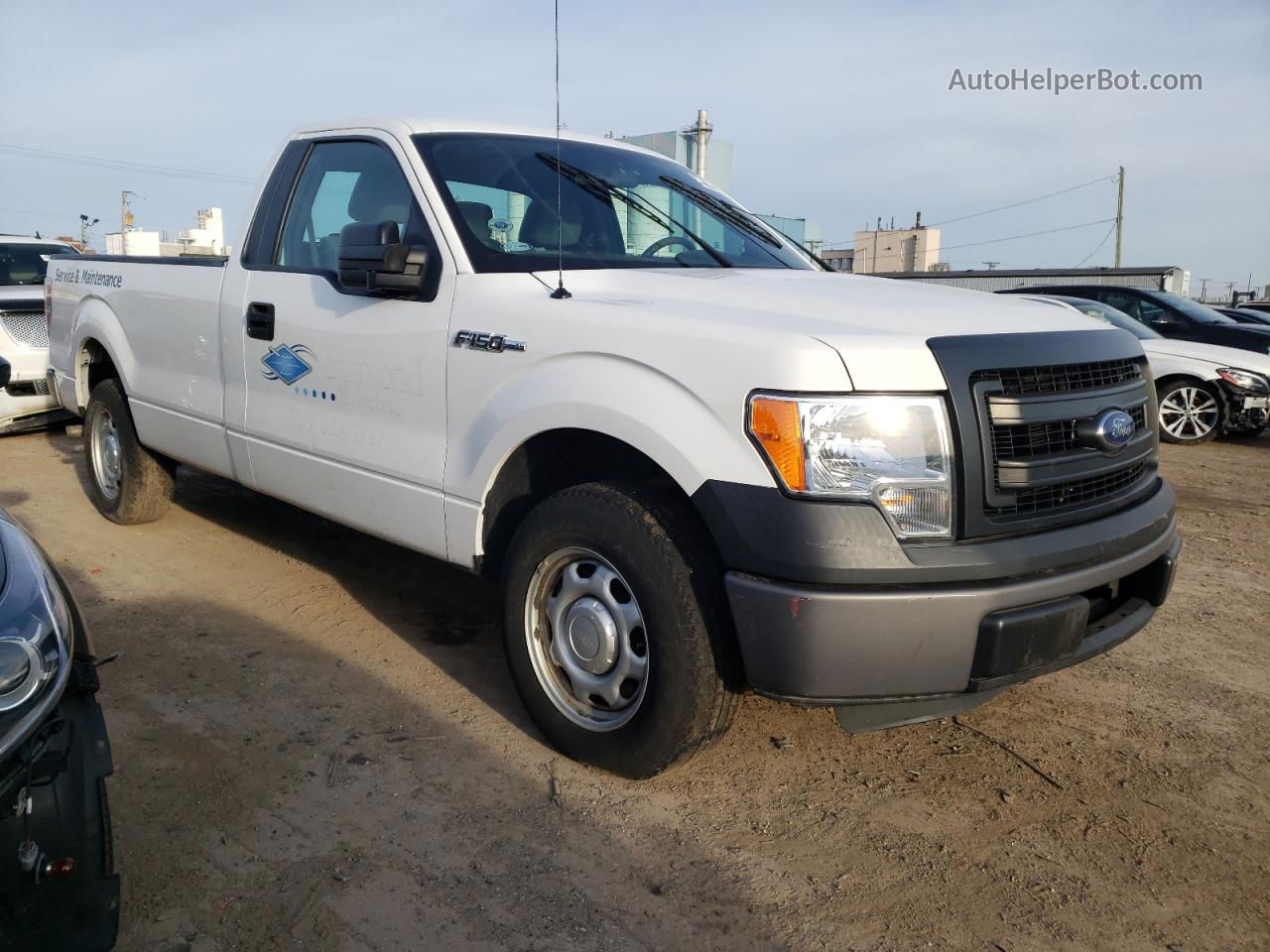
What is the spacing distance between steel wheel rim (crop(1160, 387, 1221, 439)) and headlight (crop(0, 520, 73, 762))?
35.3 ft

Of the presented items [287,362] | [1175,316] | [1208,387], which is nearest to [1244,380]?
[1208,387]

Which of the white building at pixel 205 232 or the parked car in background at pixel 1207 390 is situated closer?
the parked car in background at pixel 1207 390

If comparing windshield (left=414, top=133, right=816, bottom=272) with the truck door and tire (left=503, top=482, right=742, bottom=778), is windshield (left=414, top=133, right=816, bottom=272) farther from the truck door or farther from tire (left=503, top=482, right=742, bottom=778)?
tire (left=503, top=482, right=742, bottom=778)

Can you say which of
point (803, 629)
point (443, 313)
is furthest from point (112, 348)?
point (803, 629)

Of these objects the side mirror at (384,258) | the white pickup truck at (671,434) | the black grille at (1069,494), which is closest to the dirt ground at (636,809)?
the white pickup truck at (671,434)

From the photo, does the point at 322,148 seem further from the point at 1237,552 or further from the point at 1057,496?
the point at 1237,552

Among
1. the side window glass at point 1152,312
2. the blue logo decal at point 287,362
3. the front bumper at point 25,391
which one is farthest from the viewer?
the side window glass at point 1152,312

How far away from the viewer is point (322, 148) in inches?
173

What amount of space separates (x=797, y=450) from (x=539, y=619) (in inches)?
44.6

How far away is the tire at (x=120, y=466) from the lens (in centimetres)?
571

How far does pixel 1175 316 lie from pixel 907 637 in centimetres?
1175

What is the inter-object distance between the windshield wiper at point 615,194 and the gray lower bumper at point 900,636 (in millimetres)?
1778

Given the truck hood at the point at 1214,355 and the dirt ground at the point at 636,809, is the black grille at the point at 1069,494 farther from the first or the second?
the truck hood at the point at 1214,355

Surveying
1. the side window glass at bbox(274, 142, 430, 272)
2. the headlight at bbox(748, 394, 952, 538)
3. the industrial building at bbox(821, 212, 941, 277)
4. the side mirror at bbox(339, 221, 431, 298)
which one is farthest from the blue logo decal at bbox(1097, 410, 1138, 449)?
the industrial building at bbox(821, 212, 941, 277)
